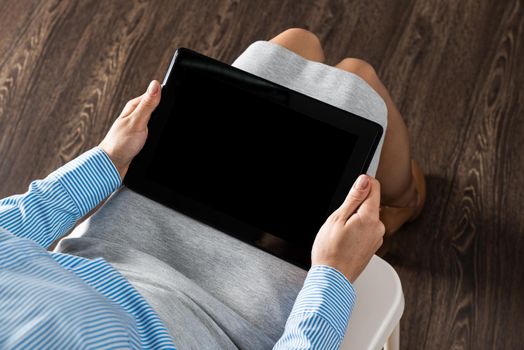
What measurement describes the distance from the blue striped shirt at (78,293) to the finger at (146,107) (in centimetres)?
7

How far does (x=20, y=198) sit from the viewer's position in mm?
861

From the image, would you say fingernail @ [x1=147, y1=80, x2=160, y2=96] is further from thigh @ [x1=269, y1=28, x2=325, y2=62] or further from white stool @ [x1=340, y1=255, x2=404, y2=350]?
white stool @ [x1=340, y1=255, x2=404, y2=350]

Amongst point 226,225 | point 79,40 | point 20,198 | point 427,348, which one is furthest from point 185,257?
point 79,40

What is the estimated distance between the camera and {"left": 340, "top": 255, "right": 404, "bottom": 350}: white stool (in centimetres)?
88

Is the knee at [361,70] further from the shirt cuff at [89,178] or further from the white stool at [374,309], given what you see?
the shirt cuff at [89,178]

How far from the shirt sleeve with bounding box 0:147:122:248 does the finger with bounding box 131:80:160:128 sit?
0.24 ft

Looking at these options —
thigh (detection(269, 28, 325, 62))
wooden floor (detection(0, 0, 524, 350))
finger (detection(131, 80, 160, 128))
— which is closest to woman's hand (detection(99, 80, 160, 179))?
finger (detection(131, 80, 160, 128))

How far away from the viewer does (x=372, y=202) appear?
Result: 86 cm

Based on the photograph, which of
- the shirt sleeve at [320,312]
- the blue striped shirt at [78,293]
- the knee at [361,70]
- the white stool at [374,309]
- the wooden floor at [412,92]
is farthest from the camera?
the wooden floor at [412,92]

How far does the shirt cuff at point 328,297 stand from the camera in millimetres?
793

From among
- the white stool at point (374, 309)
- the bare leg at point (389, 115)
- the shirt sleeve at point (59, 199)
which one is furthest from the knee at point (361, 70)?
the shirt sleeve at point (59, 199)

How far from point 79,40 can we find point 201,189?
1.01 meters

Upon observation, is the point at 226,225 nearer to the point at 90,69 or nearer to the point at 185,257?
the point at 185,257

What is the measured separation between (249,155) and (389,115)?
0.36 meters
